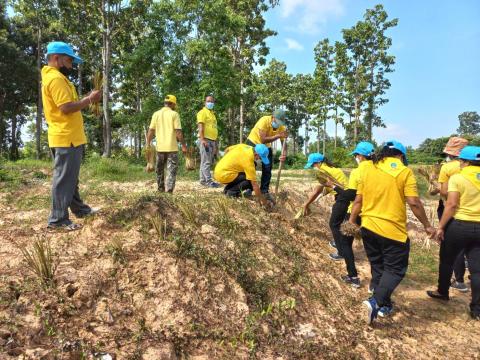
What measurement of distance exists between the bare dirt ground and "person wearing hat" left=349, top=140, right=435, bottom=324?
52 centimetres

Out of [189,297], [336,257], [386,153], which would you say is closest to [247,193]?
[336,257]

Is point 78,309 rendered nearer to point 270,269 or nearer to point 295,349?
point 295,349

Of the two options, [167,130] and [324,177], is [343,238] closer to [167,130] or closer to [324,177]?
[324,177]

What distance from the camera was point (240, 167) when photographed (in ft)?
18.5

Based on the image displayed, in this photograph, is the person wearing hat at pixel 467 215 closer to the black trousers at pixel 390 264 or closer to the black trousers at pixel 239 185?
the black trousers at pixel 390 264

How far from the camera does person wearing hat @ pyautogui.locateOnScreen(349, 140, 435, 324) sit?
3607mm

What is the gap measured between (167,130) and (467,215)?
14.4 ft

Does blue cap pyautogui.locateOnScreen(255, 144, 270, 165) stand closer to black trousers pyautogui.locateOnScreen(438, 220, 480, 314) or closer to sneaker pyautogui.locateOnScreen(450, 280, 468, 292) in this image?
black trousers pyautogui.locateOnScreen(438, 220, 480, 314)

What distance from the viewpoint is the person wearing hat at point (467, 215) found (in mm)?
3961

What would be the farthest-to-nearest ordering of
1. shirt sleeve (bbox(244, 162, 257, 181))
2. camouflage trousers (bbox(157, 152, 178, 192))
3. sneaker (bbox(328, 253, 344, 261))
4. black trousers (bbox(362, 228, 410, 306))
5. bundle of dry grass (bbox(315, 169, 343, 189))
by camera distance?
1. camouflage trousers (bbox(157, 152, 178, 192))
2. sneaker (bbox(328, 253, 344, 261))
3. shirt sleeve (bbox(244, 162, 257, 181))
4. bundle of dry grass (bbox(315, 169, 343, 189))
5. black trousers (bbox(362, 228, 410, 306))

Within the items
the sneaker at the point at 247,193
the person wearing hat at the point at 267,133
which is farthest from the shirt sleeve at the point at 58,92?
the person wearing hat at the point at 267,133

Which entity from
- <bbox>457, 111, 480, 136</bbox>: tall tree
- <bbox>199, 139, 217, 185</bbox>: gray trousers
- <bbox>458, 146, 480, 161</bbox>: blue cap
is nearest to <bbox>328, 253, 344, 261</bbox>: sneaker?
<bbox>458, 146, 480, 161</bbox>: blue cap

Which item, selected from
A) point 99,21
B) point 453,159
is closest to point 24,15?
point 99,21

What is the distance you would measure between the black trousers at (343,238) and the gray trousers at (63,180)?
3448mm
